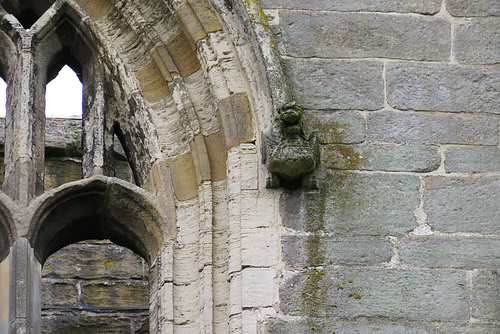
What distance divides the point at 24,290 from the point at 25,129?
27.8 inches

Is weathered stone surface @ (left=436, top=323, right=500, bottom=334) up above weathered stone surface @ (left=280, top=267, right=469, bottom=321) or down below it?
below

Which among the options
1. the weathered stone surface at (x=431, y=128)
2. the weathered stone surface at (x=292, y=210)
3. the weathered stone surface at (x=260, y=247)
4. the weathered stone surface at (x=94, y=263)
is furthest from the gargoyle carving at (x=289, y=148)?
the weathered stone surface at (x=94, y=263)

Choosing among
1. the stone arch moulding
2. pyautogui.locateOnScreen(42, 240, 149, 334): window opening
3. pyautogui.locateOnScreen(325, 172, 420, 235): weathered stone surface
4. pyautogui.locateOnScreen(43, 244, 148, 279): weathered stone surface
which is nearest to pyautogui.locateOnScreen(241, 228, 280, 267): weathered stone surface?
the stone arch moulding

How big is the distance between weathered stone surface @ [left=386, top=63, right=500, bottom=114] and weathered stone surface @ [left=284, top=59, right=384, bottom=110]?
0.21ft

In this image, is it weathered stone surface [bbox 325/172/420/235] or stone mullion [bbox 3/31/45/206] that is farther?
stone mullion [bbox 3/31/45/206]

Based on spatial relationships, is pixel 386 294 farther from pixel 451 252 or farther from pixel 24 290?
pixel 24 290

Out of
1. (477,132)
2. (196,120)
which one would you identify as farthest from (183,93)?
(477,132)

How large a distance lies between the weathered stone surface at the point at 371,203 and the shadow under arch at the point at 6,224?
118 cm

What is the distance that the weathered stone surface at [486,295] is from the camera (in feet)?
17.5

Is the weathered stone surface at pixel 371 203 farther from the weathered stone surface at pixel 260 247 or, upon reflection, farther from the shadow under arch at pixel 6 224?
the shadow under arch at pixel 6 224

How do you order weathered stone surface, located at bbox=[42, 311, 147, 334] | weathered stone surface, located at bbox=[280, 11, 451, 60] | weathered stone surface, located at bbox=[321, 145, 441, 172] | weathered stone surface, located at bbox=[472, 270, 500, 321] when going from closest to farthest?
weathered stone surface, located at bbox=[472, 270, 500, 321] < weathered stone surface, located at bbox=[321, 145, 441, 172] < weathered stone surface, located at bbox=[280, 11, 451, 60] < weathered stone surface, located at bbox=[42, 311, 147, 334]

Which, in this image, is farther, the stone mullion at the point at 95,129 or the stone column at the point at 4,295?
the stone mullion at the point at 95,129

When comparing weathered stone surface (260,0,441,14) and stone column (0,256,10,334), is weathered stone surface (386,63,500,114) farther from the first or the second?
stone column (0,256,10,334)

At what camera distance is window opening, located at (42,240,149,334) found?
6863 mm
